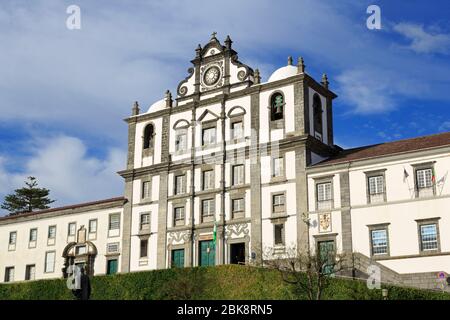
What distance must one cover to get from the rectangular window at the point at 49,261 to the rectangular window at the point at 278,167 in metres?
21.8

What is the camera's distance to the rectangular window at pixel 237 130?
48500 mm

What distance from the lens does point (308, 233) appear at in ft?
141

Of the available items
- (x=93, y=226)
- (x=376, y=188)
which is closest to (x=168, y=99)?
(x=93, y=226)

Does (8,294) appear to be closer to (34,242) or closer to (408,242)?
(34,242)

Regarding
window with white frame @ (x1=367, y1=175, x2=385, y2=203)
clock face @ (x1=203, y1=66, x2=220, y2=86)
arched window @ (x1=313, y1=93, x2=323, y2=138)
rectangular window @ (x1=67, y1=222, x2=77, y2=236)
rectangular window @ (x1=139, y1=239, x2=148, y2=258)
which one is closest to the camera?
window with white frame @ (x1=367, y1=175, x2=385, y2=203)

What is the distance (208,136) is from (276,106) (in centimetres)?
622

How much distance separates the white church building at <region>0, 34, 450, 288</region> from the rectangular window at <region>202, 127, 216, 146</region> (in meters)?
0.08

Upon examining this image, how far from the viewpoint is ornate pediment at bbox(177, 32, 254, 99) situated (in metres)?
49.9

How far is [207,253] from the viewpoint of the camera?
47.6 m

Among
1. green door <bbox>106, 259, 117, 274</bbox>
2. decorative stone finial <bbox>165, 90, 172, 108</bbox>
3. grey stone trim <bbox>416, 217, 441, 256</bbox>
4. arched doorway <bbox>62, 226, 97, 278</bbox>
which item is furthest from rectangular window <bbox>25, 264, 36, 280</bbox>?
grey stone trim <bbox>416, 217, 441, 256</bbox>

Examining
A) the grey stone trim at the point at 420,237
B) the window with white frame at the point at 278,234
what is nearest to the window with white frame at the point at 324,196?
the window with white frame at the point at 278,234

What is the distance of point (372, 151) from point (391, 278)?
9634 millimetres

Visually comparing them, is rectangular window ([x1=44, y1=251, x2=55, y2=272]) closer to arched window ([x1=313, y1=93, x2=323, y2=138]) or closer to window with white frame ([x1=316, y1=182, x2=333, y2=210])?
window with white frame ([x1=316, y1=182, x2=333, y2=210])

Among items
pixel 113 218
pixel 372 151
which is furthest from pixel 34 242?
pixel 372 151
